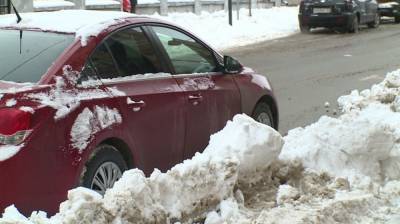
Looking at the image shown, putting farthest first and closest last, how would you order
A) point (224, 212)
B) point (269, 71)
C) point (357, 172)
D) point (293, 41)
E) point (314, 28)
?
1. point (314, 28)
2. point (293, 41)
3. point (269, 71)
4. point (357, 172)
5. point (224, 212)

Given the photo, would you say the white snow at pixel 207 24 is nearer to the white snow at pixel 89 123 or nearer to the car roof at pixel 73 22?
the car roof at pixel 73 22

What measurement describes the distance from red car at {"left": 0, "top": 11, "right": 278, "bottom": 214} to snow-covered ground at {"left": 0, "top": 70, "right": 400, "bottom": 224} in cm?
37

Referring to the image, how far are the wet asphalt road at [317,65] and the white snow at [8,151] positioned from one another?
4.78 metres

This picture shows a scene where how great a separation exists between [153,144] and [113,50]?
74cm

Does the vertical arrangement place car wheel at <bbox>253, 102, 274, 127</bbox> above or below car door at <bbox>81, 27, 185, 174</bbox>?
below

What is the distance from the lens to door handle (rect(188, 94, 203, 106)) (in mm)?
5550

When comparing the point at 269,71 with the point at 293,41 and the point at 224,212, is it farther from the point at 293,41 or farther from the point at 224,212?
the point at 224,212

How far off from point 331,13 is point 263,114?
57.4 feet

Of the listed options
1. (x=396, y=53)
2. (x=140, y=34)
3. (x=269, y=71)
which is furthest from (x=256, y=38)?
(x=140, y=34)

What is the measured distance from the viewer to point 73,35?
4.89 metres

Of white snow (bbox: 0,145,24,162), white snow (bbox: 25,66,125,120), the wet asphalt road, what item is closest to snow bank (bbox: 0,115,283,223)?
white snow (bbox: 0,145,24,162)

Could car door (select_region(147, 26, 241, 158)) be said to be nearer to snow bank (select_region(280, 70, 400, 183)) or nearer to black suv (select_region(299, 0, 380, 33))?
snow bank (select_region(280, 70, 400, 183))

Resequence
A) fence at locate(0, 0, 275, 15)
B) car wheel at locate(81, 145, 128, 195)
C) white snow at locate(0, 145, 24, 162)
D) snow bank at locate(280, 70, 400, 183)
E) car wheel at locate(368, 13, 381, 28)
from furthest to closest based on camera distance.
Answer: 1. car wheel at locate(368, 13, 381, 28)
2. fence at locate(0, 0, 275, 15)
3. snow bank at locate(280, 70, 400, 183)
4. car wheel at locate(81, 145, 128, 195)
5. white snow at locate(0, 145, 24, 162)

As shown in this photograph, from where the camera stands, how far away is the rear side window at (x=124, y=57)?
4.86 m
